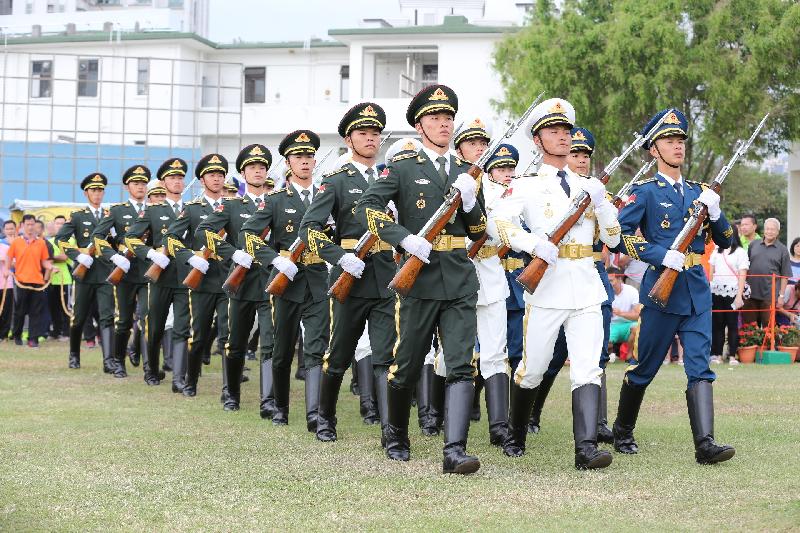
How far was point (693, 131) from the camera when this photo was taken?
30781 millimetres

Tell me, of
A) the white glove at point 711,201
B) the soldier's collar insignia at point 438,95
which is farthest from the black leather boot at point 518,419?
the soldier's collar insignia at point 438,95

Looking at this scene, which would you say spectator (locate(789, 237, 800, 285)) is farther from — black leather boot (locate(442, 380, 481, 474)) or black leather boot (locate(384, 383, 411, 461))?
black leather boot (locate(442, 380, 481, 474))

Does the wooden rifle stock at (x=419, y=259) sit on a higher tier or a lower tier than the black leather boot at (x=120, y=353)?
higher

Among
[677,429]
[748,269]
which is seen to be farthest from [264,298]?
[748,269]

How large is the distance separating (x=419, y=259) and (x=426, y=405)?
102 inches

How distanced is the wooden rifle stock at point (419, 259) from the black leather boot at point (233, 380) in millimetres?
3986

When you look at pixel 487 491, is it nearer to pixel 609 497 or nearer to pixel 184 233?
pixel 609 497

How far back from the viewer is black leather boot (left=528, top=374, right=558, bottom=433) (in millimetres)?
8755

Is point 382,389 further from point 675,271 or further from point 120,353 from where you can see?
point 120,353

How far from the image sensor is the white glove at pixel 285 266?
31.7 feet

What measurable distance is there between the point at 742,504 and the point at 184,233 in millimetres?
7405

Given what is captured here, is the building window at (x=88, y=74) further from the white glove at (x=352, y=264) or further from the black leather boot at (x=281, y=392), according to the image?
the white glove at (x=352, y=264)

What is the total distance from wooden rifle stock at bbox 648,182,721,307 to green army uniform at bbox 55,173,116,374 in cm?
864

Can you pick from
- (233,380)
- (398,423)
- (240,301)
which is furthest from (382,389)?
(233,380)
